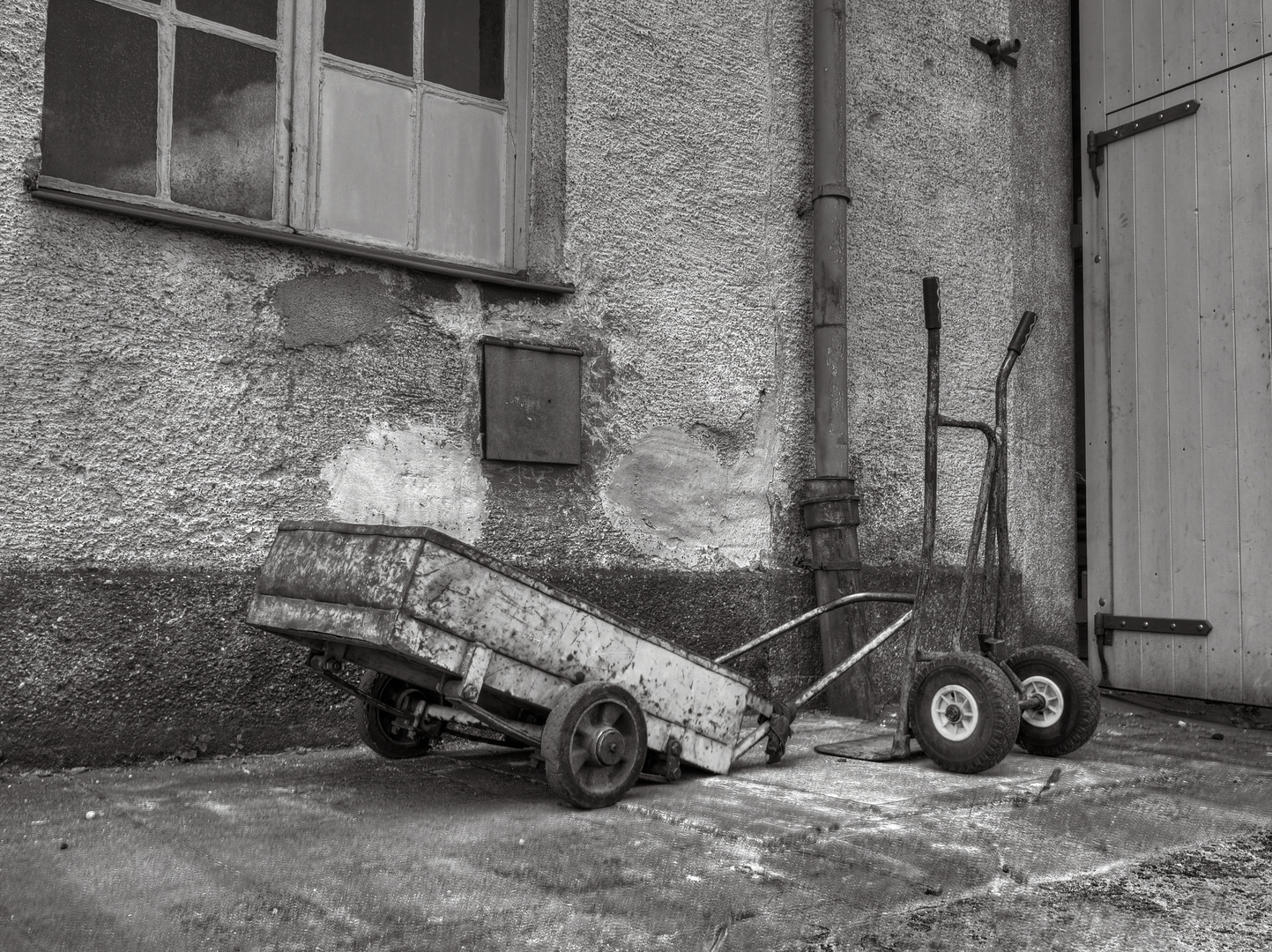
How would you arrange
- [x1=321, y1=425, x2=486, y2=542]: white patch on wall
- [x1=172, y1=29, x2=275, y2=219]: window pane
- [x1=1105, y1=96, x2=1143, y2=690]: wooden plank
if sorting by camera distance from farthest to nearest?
[x1=1105, y1=96, x2=1143, y2=690]: wooden plank
[x1=321, y1=425, x2=486, y2=542]: white patch on wall
[x1=172, y1=29, x2=275, y2=219]: window pane

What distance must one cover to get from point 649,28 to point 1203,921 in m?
4.08

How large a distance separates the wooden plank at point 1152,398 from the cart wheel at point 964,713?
2.38 meters

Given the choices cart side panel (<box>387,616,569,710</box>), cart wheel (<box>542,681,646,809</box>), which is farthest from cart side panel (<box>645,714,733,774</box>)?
cart side panel (<box>387,616,569,710</box>)

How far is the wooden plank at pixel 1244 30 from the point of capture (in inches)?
213

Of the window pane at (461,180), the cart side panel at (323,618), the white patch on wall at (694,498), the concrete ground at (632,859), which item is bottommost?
the concrete ground at (632,859)

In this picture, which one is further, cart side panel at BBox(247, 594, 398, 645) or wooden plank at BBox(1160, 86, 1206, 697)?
wooden plank at BBox(1160, 86, 1206, 697)

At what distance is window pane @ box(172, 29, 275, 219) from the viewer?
4.02 metres

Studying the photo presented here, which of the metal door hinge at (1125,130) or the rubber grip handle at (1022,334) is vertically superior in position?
the metal door hinge at (1125,130)

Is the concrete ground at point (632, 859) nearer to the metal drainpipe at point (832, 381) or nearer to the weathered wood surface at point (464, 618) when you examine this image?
the weathered wood surface at point (464, 618)

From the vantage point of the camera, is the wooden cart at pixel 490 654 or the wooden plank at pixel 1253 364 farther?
the wooden plank at pixel 1253 364

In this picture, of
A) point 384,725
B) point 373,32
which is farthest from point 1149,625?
point 373,32

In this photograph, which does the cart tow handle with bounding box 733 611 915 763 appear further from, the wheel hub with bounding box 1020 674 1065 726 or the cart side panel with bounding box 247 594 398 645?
the cart side panel with bounding box 247 594 398 645

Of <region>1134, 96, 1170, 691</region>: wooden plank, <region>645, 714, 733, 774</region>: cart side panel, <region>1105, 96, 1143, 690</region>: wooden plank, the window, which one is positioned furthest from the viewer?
<region>1105, 96, 1143, 690</region>: wooden plank

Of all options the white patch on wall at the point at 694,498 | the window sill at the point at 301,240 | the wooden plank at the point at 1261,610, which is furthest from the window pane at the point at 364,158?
the wooden plank at the point at 1261,610
